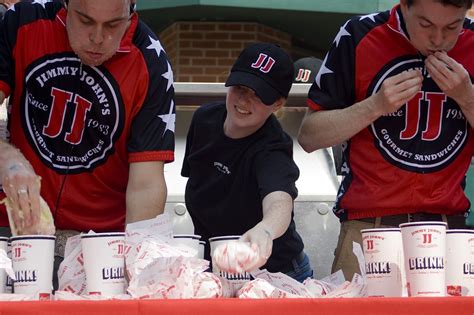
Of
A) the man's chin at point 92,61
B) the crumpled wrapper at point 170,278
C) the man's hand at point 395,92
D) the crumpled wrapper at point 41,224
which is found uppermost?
the man's chin at point 92,61

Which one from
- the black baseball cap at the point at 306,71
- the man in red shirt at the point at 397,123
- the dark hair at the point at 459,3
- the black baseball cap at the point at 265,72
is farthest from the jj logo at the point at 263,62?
the black baseball cap at the point at 306,71

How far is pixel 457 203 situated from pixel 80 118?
4.23 ft

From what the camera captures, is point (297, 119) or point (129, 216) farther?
point (297, 119)

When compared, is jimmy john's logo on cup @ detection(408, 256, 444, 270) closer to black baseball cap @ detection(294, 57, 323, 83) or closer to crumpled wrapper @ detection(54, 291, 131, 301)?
crumpled wrapper @ detection(54, 291, 131, 301)

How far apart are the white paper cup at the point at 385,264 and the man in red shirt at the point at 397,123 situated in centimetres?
76

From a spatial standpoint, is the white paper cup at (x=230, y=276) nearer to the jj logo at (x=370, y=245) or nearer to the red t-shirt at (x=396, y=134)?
the jj logo at (x=370, y=245)

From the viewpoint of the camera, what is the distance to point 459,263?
8.48 ft

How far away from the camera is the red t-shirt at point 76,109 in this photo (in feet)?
10.7

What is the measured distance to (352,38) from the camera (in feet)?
11.3

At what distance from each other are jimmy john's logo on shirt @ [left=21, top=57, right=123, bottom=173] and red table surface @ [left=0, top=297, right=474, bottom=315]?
1.07 m

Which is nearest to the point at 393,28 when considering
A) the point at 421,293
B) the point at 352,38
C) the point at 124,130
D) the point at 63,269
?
the point at 352,38

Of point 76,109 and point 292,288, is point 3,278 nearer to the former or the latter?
point 292,288

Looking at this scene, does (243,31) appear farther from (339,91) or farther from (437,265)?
(437,265)

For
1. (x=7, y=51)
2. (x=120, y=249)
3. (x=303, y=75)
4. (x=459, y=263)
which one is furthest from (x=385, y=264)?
(x=303, y=75)
